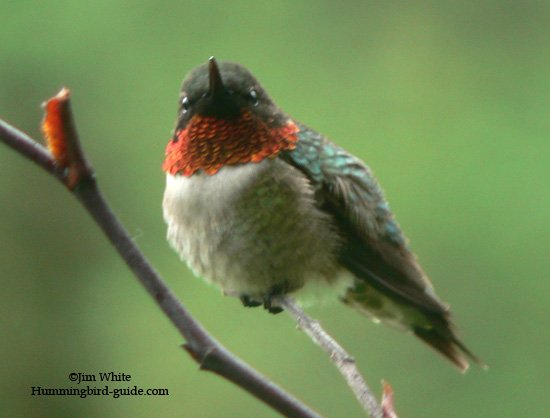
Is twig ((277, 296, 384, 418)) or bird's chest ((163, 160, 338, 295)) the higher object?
bird's chest ((163, 160, 338, 295))

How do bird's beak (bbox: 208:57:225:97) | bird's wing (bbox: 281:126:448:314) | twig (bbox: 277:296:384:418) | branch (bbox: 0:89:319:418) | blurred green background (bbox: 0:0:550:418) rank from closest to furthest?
branch (bbox: 0:89:319:418), twig (bbox: 277:296:384:418), bird's beak (bbox: 208:57:225:97), bird's wing (bbox: 281:126:448:314), blurred green background (bbox: 0:0:550:418)

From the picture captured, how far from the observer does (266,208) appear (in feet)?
7.19

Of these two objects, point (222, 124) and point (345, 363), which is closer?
point (345, 363)

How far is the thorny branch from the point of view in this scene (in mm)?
888

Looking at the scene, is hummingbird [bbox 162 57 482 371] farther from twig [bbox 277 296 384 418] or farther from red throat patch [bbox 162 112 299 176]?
twig [bbox 277 296 384 418]

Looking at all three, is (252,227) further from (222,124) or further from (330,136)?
(330,136)

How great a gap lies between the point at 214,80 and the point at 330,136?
295cm

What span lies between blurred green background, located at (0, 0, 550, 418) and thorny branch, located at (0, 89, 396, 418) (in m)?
3.54

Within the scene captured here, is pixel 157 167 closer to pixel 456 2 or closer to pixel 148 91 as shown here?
pixel 148 91

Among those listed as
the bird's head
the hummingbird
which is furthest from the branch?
the bird's head

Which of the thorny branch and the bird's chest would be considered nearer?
the thorny branch

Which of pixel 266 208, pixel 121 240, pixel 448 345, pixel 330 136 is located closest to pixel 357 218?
pixel 266 208

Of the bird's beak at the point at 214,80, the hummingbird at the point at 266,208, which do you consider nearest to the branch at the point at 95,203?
the bird's beak at the point at 214,80

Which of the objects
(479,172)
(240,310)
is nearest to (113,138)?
(240,310)
